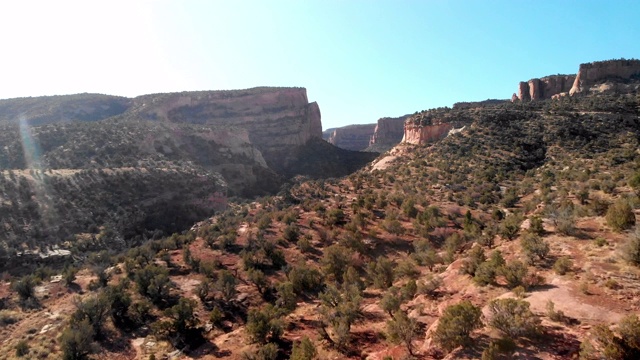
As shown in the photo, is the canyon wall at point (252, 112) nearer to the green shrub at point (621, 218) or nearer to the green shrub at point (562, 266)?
the green shrub at point (621, 218)

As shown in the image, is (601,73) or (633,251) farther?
(601,73)

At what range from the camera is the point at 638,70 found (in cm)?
7106

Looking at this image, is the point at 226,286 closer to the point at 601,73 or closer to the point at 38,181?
the point at 38,181

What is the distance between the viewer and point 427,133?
55375 millimetres

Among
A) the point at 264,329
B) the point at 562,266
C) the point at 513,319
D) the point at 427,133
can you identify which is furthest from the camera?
the point at 427,133

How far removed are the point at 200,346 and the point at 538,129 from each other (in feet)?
151

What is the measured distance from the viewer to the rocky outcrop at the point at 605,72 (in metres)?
70.9

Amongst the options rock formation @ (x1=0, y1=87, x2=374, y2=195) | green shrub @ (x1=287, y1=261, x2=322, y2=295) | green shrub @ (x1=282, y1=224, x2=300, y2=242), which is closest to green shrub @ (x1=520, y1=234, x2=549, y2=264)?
green shrub @ (x1=287, y1=261, x2=322, y2=295)

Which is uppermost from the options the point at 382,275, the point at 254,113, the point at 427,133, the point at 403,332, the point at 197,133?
the point at 254,113

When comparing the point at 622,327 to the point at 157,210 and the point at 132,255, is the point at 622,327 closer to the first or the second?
the point at 132,255

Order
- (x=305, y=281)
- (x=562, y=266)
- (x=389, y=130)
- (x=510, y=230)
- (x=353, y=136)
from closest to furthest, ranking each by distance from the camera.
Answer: (x=562, y=266) → (x=510, y=230) → (x=305, y=281) → (x=389, y=130) → (x=353, y=136)

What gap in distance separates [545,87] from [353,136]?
93.8 meters

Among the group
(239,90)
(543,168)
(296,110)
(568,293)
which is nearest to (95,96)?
(239,90)

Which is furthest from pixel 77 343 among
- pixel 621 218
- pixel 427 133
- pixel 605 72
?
pixel 605 72
